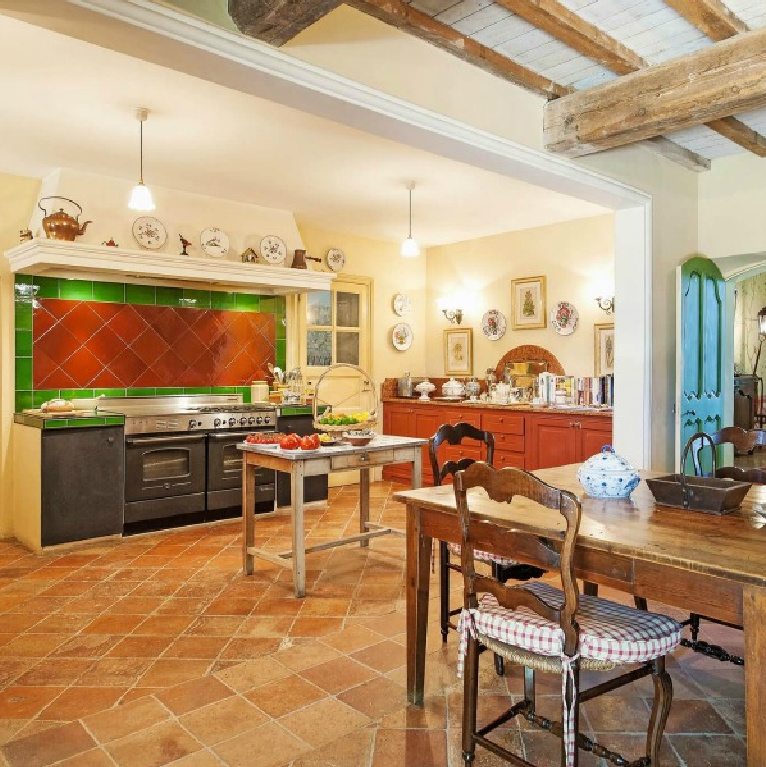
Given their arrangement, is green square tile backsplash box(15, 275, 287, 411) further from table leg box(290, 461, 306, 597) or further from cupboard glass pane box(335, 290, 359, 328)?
table leg box(290, 461, 306, 597)

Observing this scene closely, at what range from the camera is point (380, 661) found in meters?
3.15

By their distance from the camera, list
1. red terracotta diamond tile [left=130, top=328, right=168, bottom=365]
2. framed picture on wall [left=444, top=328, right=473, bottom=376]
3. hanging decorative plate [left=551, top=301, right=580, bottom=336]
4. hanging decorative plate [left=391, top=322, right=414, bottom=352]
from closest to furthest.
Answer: red terracotta diamond tile [left=130, top=328, right=168, bottom=365], hanging decorative plate [left=551, top=301, right=580, bottom=336], framed picture on wall [left=444, top=328, right=473, bottom=376], hanging decorative plate [left=391, top=322, right=414, bottom=352]

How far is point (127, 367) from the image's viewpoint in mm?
6129

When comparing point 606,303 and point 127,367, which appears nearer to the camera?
point 127,367

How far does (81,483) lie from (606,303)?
5.06m

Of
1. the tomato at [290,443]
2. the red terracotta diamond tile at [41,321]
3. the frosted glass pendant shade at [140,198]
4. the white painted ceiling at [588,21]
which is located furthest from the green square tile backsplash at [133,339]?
the white painted ceiling at [588,21]

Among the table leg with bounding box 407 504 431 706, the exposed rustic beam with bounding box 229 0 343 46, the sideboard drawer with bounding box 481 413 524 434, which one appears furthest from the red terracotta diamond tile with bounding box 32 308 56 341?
the table leg with bounding box 407 504 431 706

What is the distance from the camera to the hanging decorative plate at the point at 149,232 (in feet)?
18.5

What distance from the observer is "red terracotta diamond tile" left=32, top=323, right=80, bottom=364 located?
568cm

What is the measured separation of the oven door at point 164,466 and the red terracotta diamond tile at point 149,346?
1027 mm

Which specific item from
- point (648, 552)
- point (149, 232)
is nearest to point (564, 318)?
point (149, 232)

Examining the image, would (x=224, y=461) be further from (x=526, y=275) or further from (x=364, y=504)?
(x=526, y=275)

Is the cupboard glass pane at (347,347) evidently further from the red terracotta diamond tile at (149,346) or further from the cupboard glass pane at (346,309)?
the red terracotta diamond tile at (149,346)

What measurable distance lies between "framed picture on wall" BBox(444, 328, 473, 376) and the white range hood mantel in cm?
216
